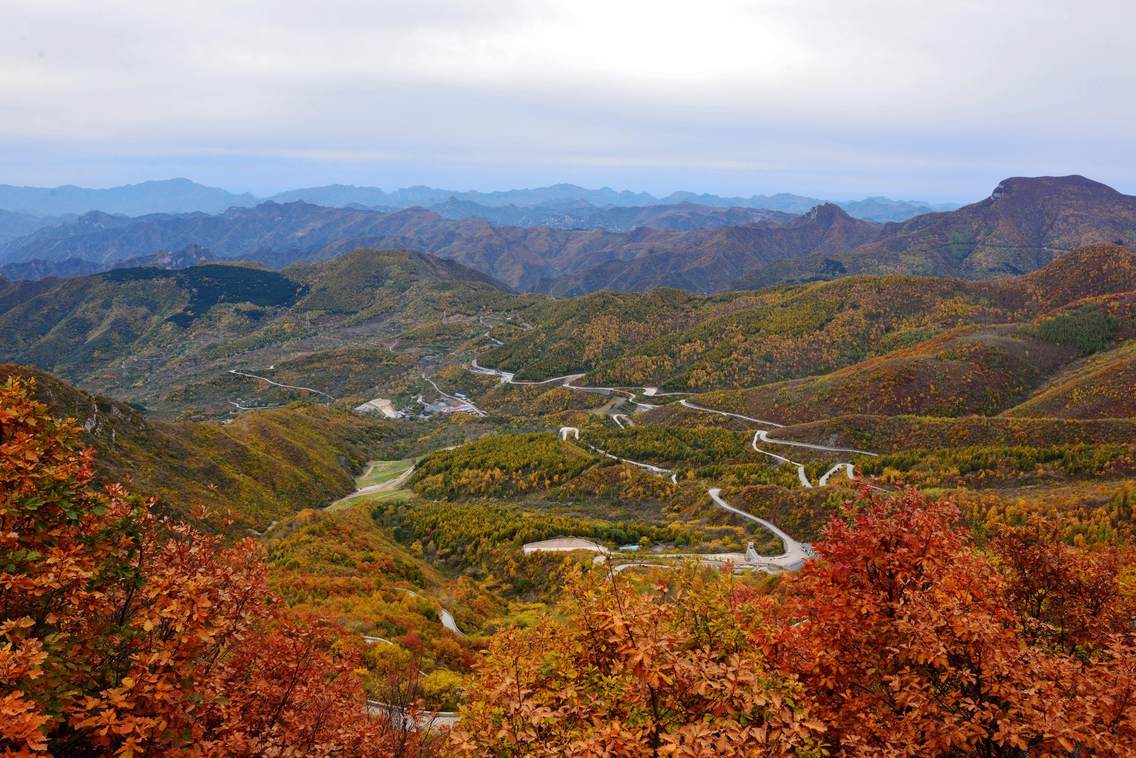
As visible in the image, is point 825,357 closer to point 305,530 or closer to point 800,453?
point 800,453

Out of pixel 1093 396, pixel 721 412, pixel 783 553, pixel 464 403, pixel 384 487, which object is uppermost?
pixel 1093 396

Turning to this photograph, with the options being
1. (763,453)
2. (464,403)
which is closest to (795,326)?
(763,453)

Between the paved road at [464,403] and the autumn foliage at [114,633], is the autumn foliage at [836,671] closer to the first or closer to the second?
the autumn foliage at [114,633]

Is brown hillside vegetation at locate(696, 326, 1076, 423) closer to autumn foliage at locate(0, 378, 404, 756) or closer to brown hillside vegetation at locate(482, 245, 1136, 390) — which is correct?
brown hillside vegetation at locate(482, 245, 1136, 390)

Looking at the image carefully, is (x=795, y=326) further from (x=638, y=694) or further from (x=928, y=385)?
(x=638, y=694)

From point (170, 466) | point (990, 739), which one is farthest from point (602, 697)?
point (170, 466)

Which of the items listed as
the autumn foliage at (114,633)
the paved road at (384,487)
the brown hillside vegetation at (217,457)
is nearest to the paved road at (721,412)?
the paved road at (384,487)

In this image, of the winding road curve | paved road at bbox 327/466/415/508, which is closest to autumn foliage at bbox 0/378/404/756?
the winding road curve

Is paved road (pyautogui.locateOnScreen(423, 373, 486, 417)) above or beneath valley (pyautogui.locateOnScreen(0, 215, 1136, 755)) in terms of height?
beneath

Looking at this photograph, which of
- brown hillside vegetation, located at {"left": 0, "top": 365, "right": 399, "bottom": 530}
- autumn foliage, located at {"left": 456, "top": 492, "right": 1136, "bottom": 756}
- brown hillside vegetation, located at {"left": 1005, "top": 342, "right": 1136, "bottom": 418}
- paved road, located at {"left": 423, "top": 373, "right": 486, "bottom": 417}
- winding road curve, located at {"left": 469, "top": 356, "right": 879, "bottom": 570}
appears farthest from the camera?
paved road, located at {"left": 423, "top": 373, "right": 486, "bottom": 417}
